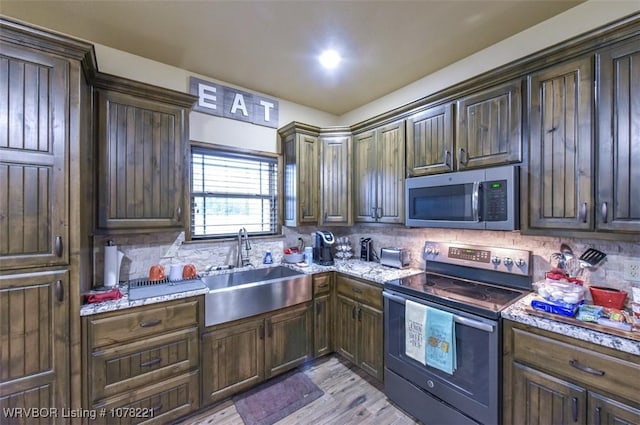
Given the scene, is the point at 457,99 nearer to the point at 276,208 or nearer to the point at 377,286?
the point at 377,286

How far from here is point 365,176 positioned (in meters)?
2.85

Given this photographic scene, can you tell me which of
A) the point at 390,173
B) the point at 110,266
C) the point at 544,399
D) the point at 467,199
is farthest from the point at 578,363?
the point at 110,266

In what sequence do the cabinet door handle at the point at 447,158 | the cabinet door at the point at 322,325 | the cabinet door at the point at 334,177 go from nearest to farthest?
the cabinet door handle at the point at 447,158 < the cabinet door at the point at 322,325 < the cabinet door at the point at 334,177

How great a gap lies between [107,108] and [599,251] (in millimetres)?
3415

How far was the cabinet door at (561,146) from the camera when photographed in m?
1.49

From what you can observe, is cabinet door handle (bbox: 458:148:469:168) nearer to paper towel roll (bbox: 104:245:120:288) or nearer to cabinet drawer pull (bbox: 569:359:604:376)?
cabinet drawer pull (bbox: 569:359:604:376)

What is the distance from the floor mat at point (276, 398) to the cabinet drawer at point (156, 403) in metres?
0.38

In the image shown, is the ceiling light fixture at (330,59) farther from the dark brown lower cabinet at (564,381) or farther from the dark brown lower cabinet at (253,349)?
the dark brown lower cabinet at (564,381)

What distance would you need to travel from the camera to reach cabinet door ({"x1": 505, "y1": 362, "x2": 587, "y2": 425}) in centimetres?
130

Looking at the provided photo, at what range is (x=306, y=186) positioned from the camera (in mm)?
2965

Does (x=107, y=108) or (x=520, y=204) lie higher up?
(x=107, y=108)

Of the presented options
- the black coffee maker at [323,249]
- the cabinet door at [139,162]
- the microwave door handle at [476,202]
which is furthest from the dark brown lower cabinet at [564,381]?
the cabinet door at [139,162]

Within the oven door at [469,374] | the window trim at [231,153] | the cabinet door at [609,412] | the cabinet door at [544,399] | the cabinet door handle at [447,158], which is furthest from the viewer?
the window trim at [231,153]

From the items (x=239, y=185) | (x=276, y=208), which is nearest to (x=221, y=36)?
(x=239, y=185)
